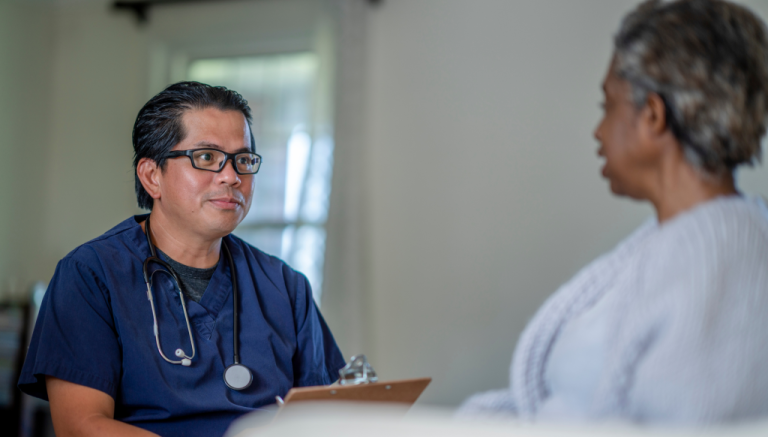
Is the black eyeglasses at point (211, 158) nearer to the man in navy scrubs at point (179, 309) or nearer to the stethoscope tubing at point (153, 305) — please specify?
the man in navy scrubs at point (179, 309)

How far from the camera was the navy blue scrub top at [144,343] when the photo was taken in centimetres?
121

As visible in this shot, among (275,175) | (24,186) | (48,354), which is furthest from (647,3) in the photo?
(24,186)

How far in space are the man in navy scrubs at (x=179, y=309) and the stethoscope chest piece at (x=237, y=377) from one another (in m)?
0.01

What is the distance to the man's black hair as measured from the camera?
1.46 metres

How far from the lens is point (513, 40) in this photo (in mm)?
3297

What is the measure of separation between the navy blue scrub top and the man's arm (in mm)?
20

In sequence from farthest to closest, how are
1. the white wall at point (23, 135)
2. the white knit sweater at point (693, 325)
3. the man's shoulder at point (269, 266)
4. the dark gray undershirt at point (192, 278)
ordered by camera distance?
the white wall at point (23, 135) < the man's shoulder at point (269, 266) < the dark gray undershirt at point (192, 278) < the white knit sweater at point (693, 325)

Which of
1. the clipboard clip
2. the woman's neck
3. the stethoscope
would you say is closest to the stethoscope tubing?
the stethoscope

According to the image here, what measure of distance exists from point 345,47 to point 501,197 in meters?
1.19

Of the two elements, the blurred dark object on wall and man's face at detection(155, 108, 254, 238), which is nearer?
man's face at detection(155, 108, 254, 238)

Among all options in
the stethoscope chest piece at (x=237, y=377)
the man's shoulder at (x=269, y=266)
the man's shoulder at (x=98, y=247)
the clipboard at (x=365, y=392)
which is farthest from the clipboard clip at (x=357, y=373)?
the man's shoulder at (x=98, y=247)

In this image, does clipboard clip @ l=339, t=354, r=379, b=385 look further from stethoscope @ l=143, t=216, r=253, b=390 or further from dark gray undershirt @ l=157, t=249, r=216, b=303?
dark gray undershirt @ l=157, t=249, r=216, b=303

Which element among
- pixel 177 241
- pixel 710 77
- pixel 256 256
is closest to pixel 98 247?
pixel 177 241

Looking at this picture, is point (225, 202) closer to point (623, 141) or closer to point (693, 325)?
point (623, 141)
